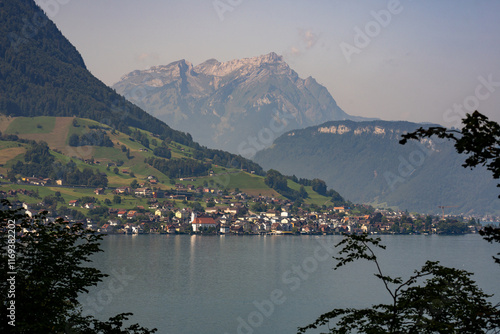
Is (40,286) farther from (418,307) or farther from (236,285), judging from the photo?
(236,285)

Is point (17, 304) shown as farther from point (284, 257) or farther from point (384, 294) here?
point (284, 257)

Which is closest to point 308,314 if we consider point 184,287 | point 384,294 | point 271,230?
point 384,294

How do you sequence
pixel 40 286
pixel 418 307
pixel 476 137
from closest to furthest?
pixel 476 137, pixel 418 307, pixel 40 286

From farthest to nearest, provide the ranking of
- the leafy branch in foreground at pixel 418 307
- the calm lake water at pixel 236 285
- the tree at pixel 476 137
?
the calm lake water at pixel 236 285, the leafy branch in foreground at pixel 418 307, the tree at pixel 476 137

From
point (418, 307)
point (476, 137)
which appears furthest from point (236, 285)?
point (476, 137)

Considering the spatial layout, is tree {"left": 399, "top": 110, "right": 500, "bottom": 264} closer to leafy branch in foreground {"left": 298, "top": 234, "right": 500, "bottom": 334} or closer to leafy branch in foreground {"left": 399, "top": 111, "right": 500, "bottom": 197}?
leafy branch in foreground {"left": 399, "top": 111, "right": 500, "bottom": 197}

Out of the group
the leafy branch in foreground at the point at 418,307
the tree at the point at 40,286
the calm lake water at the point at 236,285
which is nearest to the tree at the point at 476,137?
the leafy branch in foreground at the point at 418,307

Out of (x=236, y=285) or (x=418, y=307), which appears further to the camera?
(x=236, y=285)

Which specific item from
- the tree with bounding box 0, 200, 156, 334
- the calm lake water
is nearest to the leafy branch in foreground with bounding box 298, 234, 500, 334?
the tree with bounding box 0, 200, 156, 334

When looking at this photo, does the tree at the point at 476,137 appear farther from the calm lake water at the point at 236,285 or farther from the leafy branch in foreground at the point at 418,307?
the calm lake water at the point at 236,285
